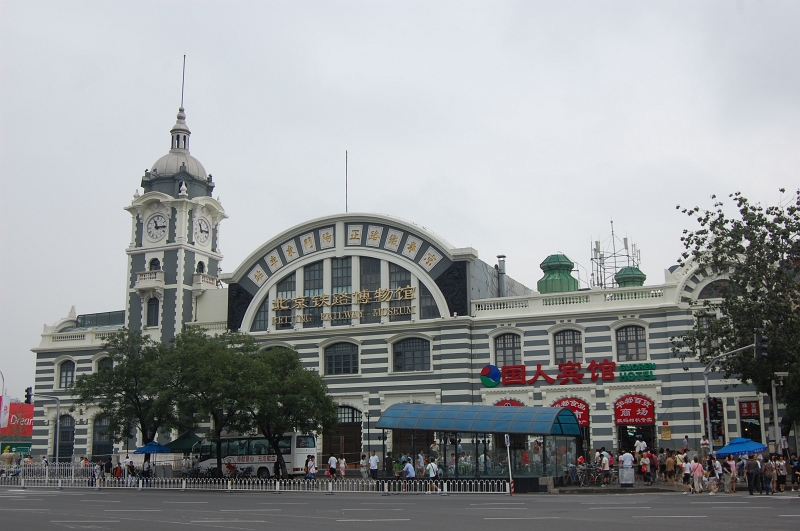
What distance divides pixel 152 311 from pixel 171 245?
170 inches

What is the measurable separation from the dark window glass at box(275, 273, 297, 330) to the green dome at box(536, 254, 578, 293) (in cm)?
1531

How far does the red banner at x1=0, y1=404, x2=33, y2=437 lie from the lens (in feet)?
302


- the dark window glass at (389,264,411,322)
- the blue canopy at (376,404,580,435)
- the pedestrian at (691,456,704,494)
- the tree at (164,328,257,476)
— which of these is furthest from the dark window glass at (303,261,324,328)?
the pedestrian at (691,456,704,494)

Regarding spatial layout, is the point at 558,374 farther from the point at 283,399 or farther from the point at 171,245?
the point at 171,245

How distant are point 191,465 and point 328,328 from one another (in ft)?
34.7

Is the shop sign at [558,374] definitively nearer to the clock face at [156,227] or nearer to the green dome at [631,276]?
the green dome at [631,276]

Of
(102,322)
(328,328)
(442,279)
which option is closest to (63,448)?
(102,322)

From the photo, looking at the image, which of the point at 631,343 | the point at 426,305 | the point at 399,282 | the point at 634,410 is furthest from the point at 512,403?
the point at 399,282

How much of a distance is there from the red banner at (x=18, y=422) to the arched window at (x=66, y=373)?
37.3 m

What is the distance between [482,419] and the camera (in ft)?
125

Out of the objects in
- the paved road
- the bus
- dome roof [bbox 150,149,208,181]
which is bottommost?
the paved road

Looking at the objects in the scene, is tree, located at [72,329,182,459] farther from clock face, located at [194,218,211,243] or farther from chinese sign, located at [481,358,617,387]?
chinese sign, located at [481,358,617,387]

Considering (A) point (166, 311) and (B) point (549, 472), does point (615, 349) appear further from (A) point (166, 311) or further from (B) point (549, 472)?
(A) point (166, 311)

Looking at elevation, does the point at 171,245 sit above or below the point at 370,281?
above
